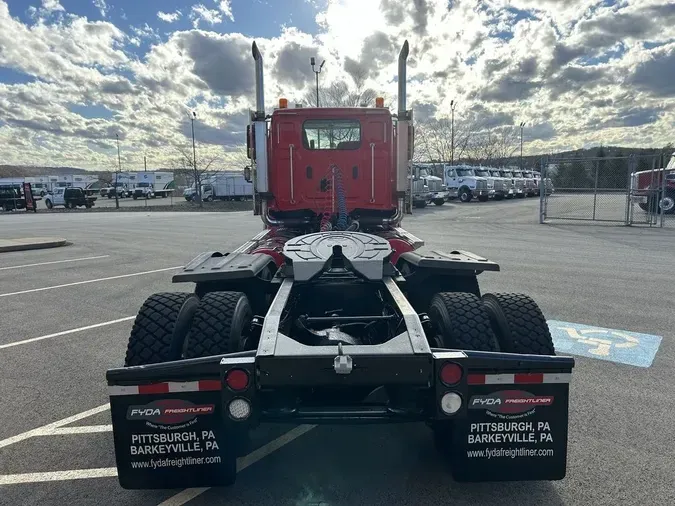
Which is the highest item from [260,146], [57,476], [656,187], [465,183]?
[260,146]

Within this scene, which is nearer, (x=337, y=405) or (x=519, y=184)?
(x=337, y=405)

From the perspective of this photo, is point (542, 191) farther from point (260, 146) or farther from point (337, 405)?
point (337, 405)

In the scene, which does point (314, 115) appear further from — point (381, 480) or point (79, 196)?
point (79, 196)

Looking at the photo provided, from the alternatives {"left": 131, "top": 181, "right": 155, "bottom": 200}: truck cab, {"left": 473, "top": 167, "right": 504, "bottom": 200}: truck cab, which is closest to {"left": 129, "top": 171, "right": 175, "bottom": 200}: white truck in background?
{"left": 131, "top": 181, "right": 155, "bottom": 200}: truck cab

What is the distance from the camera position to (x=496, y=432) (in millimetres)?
2582

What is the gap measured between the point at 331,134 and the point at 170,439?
479 centimetres

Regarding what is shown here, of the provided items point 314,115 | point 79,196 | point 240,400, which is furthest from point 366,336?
point 79,196

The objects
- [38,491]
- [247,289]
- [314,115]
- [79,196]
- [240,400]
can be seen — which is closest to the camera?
[240,400]

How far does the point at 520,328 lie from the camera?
9.66 feet

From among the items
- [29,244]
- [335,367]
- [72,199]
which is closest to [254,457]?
[335,367]

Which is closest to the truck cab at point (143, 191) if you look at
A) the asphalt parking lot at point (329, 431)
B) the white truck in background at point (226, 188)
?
the white truck in background at point (226, 188)

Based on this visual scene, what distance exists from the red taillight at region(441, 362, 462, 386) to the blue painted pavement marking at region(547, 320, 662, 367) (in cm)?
295

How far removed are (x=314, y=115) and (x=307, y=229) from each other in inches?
59.8

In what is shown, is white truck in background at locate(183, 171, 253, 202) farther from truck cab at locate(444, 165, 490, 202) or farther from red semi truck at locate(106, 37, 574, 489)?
red semi truck at locate(106, 37, 574, 489)
